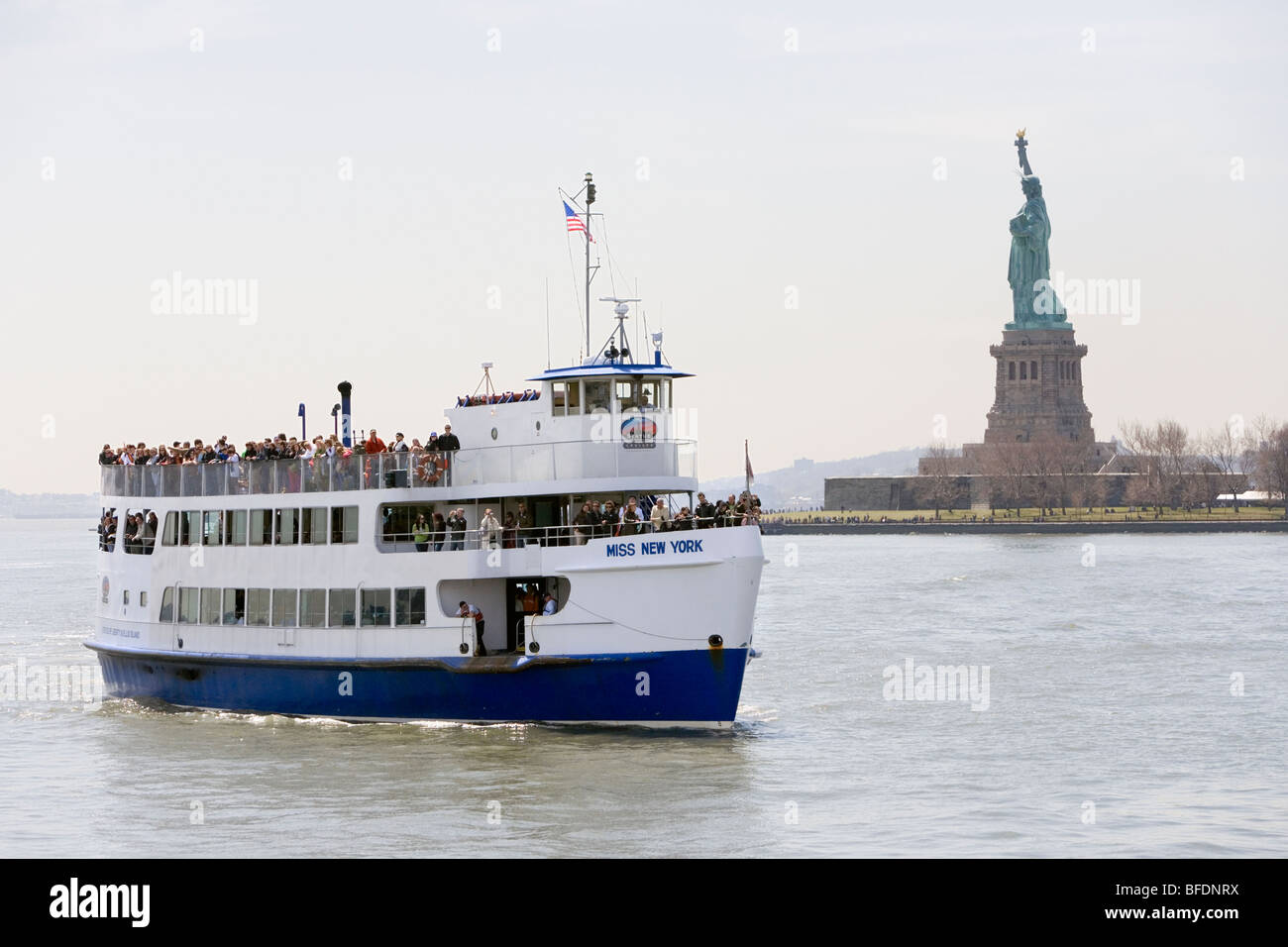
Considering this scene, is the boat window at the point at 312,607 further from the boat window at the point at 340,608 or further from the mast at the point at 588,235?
the mast at the point at 588,235

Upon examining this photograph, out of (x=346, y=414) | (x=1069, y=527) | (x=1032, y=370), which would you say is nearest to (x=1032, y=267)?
(x=1032, y=370)

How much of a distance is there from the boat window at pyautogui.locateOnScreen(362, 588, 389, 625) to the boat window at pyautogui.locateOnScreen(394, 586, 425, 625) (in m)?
0.29

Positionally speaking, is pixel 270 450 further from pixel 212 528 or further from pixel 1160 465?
pixel 1160 465

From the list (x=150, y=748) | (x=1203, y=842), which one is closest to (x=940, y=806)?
(x=1203, y=842)

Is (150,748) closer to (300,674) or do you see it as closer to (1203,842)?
(300,674)

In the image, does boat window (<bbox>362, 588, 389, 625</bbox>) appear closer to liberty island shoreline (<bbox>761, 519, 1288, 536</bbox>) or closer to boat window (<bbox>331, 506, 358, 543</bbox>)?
boat window (<bbox>331, 506, 358, 543</bbox>)

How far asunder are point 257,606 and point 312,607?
1.70 metres

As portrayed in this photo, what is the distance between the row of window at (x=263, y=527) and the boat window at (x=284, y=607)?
0.98 m

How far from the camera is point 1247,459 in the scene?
651ft

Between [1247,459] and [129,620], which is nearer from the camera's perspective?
[129,620]

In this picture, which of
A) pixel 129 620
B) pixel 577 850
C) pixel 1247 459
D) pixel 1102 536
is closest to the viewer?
pixel 577 850

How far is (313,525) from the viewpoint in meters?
35.2

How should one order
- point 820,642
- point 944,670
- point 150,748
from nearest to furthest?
point 150,748, point 944,670, point 820,642
